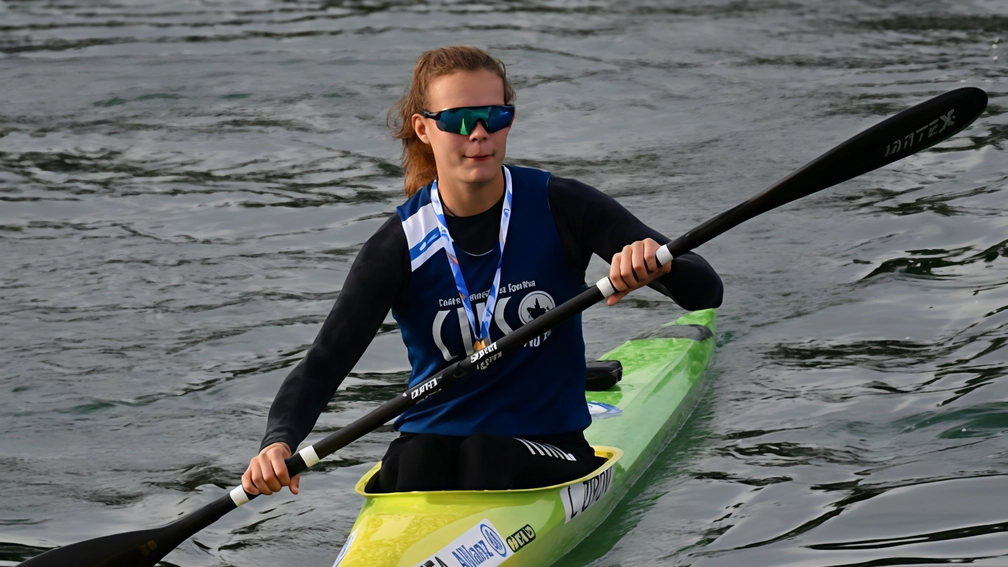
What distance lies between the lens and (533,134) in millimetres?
11156

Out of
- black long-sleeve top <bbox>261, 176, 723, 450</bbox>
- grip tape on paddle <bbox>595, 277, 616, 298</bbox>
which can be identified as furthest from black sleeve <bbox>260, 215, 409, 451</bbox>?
grip tape on paddle <bbox>595, 277, 616, 298</bbox>

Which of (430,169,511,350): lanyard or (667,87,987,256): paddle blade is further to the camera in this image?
(667,87,987,256): paddle blade

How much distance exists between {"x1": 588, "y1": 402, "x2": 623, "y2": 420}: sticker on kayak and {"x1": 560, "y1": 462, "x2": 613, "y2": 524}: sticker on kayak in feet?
2.41

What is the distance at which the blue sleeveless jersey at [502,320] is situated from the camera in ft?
12.3

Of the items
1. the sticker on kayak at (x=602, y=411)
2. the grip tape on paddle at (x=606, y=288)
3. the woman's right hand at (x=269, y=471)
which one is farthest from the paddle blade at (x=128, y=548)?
the sticker on kayak at (x=602, y=411)

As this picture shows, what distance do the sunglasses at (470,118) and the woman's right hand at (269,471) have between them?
105cm

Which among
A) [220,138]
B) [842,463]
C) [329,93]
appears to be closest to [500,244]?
[842,463]

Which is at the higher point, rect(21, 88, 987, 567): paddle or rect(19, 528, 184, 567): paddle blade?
rect(21, 88, 987, 567): paddle

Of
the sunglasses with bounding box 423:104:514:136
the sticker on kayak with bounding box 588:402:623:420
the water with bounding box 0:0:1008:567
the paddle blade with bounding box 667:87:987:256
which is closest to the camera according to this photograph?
the sunglasses with bounding box 423:104:514:136

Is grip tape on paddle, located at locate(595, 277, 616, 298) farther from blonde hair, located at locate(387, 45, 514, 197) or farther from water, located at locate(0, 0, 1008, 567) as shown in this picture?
water, located at locate(0, 0, 1008, 567)

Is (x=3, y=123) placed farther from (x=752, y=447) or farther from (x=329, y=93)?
(x=752, y=447)

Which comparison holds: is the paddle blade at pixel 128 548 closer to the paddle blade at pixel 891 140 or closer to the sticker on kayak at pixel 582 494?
the sticker on kayak at pixel 582 494

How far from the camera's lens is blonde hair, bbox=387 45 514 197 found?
3.66 metres

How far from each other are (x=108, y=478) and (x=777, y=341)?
10.7ft
